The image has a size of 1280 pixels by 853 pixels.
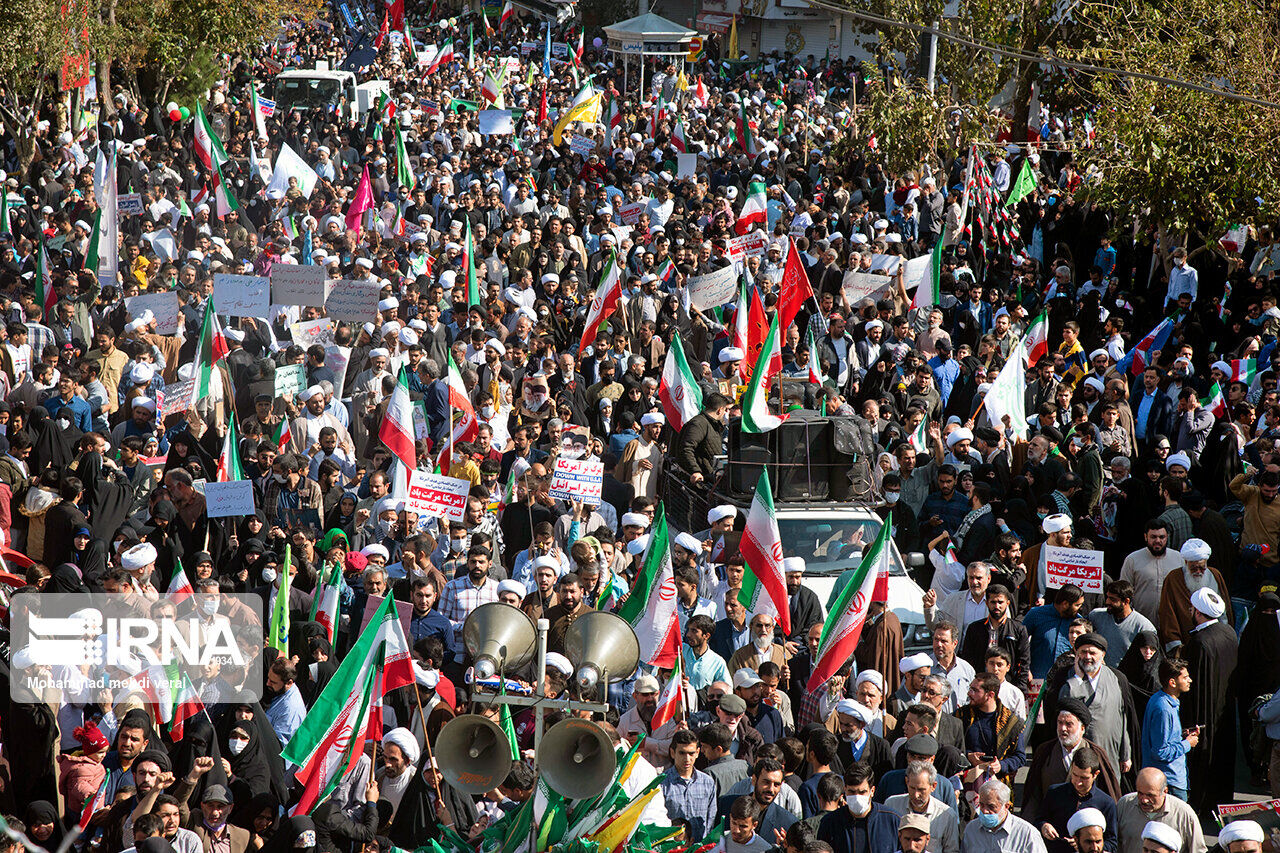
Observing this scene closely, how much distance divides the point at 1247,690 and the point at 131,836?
614cm

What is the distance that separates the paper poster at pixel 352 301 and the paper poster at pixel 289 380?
1531 mm

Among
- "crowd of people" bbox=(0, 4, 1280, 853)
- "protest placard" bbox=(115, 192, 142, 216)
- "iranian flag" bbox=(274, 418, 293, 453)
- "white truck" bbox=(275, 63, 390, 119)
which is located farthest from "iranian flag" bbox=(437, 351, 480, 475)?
"white truck" bbox=(275, 63, 390, 119)

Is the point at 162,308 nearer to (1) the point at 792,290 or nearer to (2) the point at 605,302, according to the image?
(2) the point at 605,302

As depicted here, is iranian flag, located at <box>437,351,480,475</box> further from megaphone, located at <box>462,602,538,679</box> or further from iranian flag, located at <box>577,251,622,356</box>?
megaphone, located at <box>462,602,538,679</box>

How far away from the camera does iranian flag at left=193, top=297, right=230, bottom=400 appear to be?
1345 centimetres

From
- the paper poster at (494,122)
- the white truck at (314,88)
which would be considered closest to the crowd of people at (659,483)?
the paper poster at (494,122)

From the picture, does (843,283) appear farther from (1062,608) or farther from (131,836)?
(131,836)

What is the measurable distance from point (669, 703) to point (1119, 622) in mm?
2671

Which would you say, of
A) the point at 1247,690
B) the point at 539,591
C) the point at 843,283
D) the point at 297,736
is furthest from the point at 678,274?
the point at 297,736

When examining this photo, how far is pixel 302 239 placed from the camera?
63.8 ft

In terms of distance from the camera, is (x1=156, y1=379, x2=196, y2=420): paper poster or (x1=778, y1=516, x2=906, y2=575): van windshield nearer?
(x1=778, y1=516, x2=906, y2=575): van windshield

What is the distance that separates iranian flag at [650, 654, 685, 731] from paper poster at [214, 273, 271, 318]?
7.95 meters

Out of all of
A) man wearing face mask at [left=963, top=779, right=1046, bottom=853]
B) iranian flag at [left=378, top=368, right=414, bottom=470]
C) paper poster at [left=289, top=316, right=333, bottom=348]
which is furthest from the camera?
paper poster at [left=289, top=316, right=333, bottom=348]

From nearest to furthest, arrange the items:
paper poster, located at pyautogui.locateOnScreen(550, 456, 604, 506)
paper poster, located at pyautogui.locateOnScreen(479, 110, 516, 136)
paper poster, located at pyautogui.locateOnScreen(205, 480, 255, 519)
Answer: paper poster, located at pyautogui.locateOnScreen(205, 480, 255, 519), paper poster, located at pyautogui.locateOnScreen(550, 456, 604, 506), paper poster, located at pyautogui.locateOnScreen(479, 110, 516, 136)
